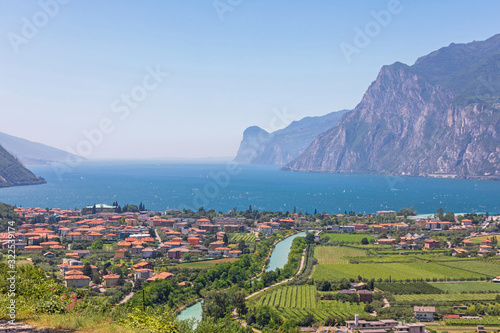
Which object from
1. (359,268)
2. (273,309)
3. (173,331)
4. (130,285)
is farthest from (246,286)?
(173,331)

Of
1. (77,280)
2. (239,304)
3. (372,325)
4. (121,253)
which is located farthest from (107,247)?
(372,325)

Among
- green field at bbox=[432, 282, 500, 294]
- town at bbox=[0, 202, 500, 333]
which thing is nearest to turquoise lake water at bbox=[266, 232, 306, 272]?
town at bbox=[0, 202, 500, 333]

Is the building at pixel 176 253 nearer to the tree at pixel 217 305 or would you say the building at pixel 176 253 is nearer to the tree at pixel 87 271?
the tree at pixel 87 271

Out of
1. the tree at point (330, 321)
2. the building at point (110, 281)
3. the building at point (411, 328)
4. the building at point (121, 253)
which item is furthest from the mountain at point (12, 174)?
the building at point (411, 328)

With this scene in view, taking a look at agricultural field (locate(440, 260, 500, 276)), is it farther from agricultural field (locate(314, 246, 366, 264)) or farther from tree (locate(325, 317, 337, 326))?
tree (locate(325, 317, 337, 326))

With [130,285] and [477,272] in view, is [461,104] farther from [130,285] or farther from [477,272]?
[130,285]

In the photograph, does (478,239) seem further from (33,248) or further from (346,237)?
(33,248)

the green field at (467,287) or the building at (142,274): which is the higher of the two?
the green field at (467,287)
